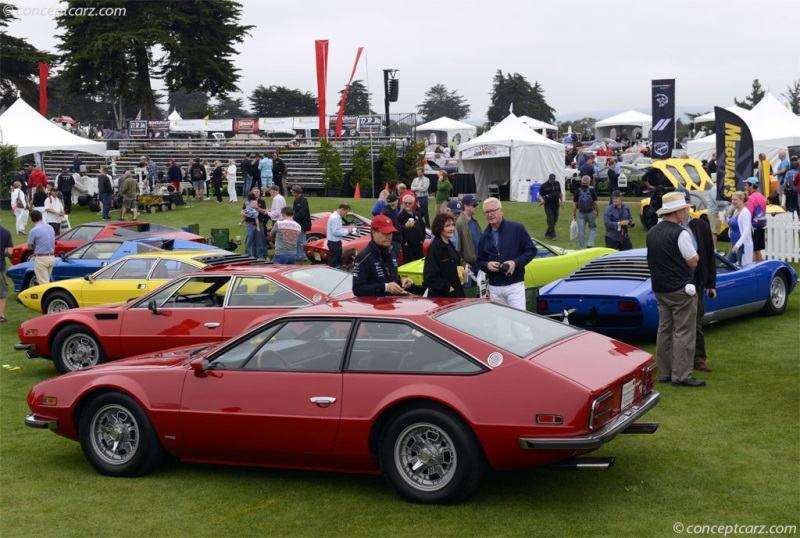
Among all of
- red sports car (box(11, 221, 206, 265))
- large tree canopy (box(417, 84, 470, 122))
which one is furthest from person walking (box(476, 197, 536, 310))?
large tree canopy (box(417, 84, 470, 122))

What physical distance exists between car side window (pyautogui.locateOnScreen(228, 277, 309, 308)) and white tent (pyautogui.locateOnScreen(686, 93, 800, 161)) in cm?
2341

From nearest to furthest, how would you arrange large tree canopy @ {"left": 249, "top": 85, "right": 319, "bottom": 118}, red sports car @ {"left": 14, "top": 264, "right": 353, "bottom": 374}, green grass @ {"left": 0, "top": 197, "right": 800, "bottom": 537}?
green grass @ {"left": 0, "top": 197, "right": 800, "bottom": 537}
red sports car @ {"left": 14, "top": 264, "right": 353, "bottom": 374}
large tree canopy @ {"left": 249, "top": 85, "right": 319, "bottom": 118}

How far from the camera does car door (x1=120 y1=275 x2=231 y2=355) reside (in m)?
10.1

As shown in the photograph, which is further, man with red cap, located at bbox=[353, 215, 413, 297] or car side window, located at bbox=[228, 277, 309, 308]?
car side window, located at bbox=[228, 277, 309, 308]

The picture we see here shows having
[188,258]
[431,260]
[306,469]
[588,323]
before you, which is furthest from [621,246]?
[306,469]

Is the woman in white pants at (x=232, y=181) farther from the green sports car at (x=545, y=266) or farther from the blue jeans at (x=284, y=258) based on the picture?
the green sports car at (x=545, y=266)

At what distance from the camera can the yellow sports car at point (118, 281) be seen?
13483 millimetres

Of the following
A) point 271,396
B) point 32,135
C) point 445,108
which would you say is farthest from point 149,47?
point 445,108

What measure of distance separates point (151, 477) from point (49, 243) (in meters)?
9.91

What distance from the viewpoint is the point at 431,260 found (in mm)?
9266

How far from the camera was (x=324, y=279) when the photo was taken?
10688 millimetres

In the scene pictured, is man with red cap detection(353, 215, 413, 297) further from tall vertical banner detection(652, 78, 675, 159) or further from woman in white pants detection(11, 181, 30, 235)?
tall vertical banner detection(652, 78, 675, 159)

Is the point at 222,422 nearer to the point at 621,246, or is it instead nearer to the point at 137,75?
the point at 621,246

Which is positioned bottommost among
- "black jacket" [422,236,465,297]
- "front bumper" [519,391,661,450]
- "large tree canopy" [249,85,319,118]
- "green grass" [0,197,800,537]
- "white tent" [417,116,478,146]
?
"green grass" [0,197,800,537]
